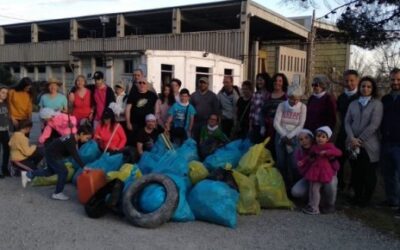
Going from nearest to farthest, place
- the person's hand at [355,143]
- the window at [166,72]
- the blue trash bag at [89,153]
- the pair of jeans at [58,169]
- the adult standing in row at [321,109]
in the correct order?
the person's hand at [355,143] → the adult standing in row at [321,109] → the pair of jeans at [58,169] → the blue trash bag at [89,153] → the window at [166,72]

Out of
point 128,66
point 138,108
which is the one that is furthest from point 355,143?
point 128,66

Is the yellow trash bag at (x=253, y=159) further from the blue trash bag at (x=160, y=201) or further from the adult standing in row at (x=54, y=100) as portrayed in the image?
the adult standing in row at (x=54, y=100)

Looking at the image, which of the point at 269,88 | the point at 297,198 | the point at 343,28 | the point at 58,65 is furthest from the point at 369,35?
the point at 58,65

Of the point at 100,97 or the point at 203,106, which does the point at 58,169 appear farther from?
the point at 203,106

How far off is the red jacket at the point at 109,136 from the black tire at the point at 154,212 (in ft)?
6.92

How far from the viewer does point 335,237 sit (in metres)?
4.59

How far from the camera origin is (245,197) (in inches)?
207

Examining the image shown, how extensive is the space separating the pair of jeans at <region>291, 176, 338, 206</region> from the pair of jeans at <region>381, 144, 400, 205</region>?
725 mm

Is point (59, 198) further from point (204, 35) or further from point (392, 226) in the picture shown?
point (204, 35)

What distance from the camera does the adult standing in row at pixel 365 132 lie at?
17.8 ft

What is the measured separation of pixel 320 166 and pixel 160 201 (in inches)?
78.4

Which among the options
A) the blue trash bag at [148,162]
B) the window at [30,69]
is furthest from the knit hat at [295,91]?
the window at [30,69]

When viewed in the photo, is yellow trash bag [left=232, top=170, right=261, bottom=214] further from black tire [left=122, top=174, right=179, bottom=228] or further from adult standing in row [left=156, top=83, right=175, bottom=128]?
adult standing in row [left=156, top=83, right=175, bottom=128]

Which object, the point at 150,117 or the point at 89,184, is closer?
the point at 89,184
